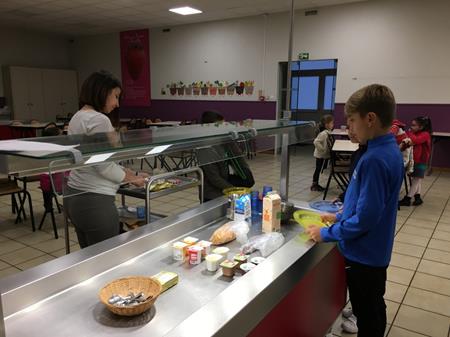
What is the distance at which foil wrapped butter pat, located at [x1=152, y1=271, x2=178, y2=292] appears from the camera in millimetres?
1312

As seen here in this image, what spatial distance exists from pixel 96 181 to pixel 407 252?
9.40ft

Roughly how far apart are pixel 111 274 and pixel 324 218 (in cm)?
106

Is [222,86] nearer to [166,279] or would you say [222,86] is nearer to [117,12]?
[117,12]

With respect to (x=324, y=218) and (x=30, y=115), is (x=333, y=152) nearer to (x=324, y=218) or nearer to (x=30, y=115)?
(x=324, y=218)

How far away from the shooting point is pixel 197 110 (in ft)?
32.9

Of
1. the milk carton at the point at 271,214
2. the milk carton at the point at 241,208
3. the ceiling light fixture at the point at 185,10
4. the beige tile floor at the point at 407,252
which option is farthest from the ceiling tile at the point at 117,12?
the milk carton at the point at 271,214

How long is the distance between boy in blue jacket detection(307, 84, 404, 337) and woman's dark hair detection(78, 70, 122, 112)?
117cm

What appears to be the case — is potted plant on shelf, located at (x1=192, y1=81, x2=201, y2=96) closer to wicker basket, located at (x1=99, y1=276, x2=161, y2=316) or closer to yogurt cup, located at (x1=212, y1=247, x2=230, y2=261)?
yogurt cup, located at (x1=212, y1=247, x2=230, y2=261)

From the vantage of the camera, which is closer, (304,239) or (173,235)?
(304,239)

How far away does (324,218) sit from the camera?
187cm

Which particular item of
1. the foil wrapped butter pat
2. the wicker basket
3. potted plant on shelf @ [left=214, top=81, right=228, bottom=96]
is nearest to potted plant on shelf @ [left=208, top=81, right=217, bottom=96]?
potted plant on shelf @ [left=214, top=81, right=228, bottom=96]

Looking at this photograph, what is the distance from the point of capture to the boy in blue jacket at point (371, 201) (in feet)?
4.51

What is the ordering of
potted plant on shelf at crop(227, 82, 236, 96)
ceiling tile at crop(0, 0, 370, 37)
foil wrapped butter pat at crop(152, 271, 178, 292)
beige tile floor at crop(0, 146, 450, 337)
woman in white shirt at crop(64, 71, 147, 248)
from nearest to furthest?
foil wrapped butter pat at crop(152, 271, 178, 292) → woman in white shirt at crop(64, 71, 147, 248) → beige tile floor at crop(0, 146, 450, 337) → ceiling tile at crop(0, 0, 370, 37) → potted plant on shelf at crop(227, 82, 236, 96)

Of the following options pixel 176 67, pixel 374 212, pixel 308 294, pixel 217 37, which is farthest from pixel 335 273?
pixel 176 67
